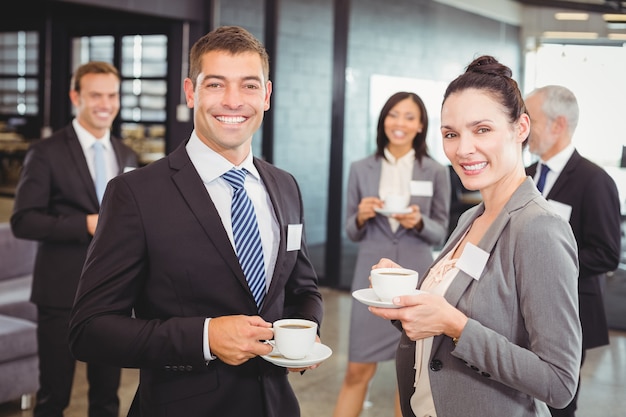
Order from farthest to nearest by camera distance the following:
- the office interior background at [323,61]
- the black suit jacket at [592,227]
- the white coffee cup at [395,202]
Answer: the office interior background at [323,61] < the white coffee cup at [395,202] < the black suit jacket at [592,227]

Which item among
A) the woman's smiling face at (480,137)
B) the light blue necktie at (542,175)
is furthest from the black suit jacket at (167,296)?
the light blue necktie at (542,175)

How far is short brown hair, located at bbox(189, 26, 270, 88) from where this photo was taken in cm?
190

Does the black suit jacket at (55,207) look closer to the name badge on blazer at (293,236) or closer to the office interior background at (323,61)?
the name badge on blazer at (293,236)

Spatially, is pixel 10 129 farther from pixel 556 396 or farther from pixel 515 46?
pixel 556 396

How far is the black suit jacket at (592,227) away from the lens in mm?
3100

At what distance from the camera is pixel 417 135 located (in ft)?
13.8

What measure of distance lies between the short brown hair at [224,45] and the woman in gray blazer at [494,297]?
0.53m

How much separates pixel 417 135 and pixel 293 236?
228cm

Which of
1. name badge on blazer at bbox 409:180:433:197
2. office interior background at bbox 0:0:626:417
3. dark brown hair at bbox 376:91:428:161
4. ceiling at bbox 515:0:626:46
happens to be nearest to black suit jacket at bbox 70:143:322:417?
name badge on blazer at bbox 409:180:433:197

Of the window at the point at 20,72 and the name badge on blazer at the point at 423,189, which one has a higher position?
the window at the point at 20,72

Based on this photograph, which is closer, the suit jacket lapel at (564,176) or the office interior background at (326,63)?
the suit jacket lapel at (564,176)

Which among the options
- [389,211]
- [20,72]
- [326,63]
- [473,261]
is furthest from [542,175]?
[20,72]

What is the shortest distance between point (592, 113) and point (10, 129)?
694 centimetres

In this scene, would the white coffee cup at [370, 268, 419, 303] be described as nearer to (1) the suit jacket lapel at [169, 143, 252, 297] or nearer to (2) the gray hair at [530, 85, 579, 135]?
(1) the suit jacket lapel at [169, 143, 252, 297]
